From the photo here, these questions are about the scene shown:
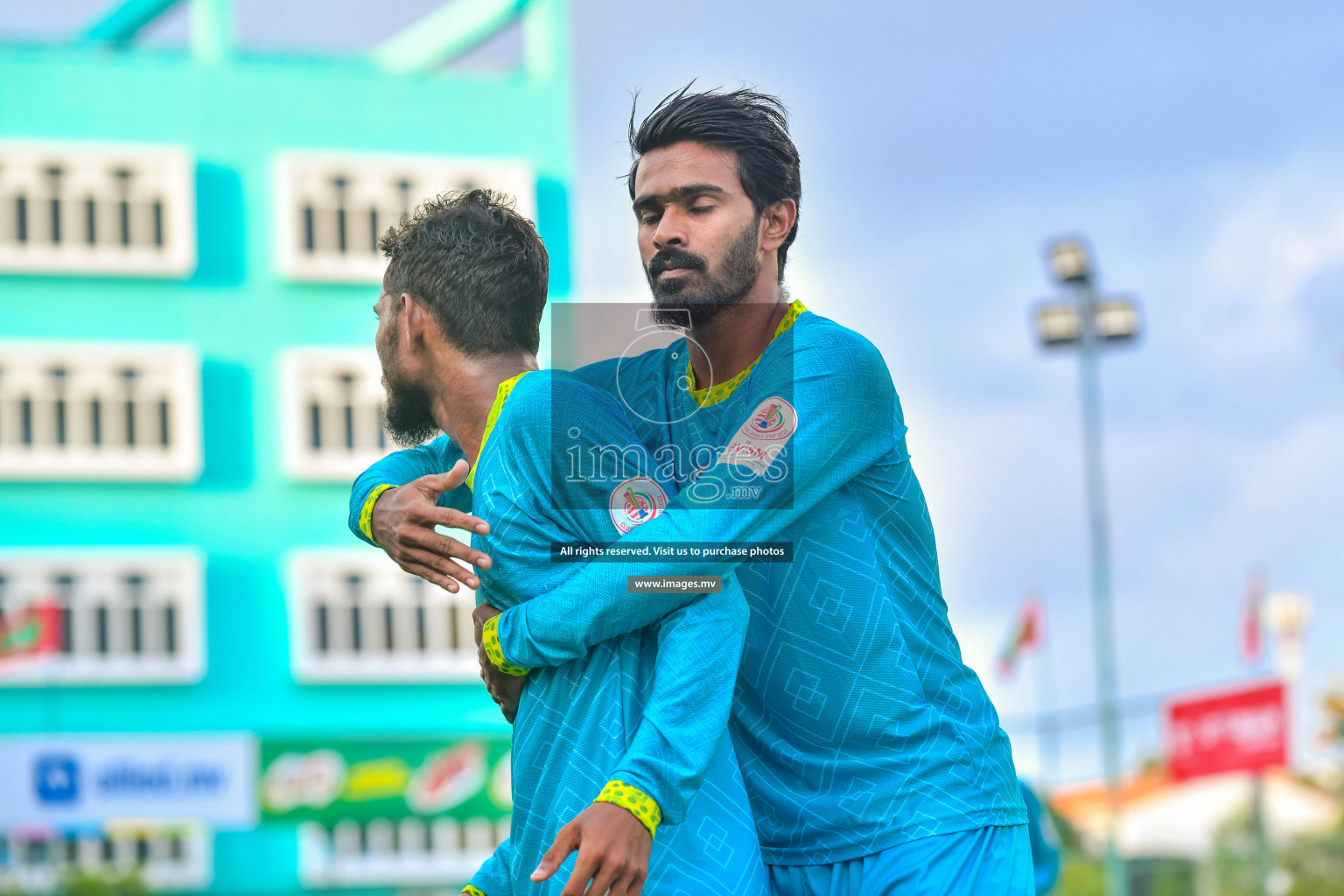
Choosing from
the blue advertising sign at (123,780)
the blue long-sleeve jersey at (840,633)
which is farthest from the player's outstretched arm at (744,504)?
the blue advertising sign at (123,780)

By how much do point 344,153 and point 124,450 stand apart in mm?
6801

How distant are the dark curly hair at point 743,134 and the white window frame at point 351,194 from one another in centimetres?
2705

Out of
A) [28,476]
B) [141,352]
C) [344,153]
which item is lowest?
[28,476]

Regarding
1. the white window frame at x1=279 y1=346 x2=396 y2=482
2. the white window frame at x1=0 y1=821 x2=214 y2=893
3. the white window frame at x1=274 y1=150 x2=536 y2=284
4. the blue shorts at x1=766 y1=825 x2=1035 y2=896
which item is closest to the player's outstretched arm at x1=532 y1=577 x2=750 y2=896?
the blue shorts at x1=766 y1=825 x2=1035 y2=896

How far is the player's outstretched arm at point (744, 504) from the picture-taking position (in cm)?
276

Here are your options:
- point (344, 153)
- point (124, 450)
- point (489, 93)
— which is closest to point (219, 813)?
point (124, 450)

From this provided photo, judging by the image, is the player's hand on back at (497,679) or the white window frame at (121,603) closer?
the player's hand on back at (497,679)

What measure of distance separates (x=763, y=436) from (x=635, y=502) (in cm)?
26

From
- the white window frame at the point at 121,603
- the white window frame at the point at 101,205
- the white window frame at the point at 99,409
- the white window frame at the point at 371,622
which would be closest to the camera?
the white window frame at the point at 121,603

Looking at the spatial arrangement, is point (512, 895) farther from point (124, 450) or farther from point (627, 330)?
point (124, 450)

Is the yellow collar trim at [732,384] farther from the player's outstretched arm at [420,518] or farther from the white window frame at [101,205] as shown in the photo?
the white window frame at [101,205]

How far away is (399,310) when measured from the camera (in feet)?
10.6

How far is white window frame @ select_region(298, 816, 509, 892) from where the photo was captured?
28891 mm

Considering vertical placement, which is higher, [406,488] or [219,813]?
[406,488]
